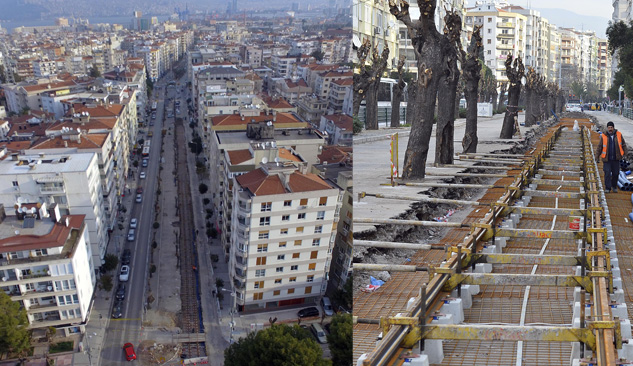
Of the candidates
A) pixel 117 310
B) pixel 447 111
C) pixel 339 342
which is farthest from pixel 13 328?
pixel 447 111

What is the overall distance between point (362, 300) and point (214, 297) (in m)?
7.89

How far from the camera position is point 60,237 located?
890cm

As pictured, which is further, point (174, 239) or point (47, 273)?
point (174, 239)

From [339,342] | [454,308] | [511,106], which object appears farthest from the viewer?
[511,106]

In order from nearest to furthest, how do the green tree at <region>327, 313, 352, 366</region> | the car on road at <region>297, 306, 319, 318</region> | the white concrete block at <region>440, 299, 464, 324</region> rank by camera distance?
the white concrete block at <region>440, 299, 464, 324</region>
the green tree at <region>327, 313, 352, 366</region>
the car on road at <region>297, 306, 319, 318</region>

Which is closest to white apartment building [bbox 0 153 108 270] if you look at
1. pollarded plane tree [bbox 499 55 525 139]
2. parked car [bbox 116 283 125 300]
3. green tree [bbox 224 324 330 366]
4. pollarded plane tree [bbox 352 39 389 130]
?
parked car [bbox 116 283 125 300]

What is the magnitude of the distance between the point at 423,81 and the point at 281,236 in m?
3.86

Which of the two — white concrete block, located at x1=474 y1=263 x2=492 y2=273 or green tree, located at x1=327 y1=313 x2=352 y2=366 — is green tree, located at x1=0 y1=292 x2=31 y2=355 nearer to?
green tree, located at x1=327 y1=313 x2=352 y2=366

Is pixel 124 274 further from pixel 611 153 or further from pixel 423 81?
pixel 611 153

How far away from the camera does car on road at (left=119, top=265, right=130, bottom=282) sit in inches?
420

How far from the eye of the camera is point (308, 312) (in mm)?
9250

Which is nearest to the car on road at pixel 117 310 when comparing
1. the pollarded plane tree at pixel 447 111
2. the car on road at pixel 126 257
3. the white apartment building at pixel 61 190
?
the white apartment building at pixel 61 190

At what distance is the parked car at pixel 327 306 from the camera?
9.21 metres

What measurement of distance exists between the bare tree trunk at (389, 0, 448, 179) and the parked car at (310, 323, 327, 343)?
374 centimetres
